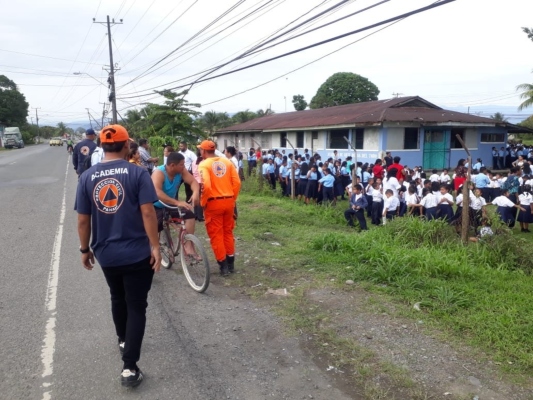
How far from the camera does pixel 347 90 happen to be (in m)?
57.2

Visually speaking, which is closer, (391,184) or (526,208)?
(526,208)

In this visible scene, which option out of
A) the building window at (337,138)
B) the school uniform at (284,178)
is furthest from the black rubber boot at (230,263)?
the building window at (337,138)

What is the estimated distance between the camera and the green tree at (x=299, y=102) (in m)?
59.1

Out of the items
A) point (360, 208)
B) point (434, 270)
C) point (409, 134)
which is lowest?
point (434, 270)

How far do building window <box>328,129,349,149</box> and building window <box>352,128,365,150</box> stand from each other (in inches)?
25.7

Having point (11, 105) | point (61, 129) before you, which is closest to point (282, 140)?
point (11, 105)

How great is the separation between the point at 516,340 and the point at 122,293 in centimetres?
325

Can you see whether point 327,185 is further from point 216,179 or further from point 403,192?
point 216,179

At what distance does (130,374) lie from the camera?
3377 millimetres

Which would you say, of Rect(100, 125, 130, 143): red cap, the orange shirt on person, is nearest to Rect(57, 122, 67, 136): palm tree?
the orange shirt on person

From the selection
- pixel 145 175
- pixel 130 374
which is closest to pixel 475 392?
pixel 130 374

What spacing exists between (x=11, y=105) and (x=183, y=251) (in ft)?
239

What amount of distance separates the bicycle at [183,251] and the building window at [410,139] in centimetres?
1819

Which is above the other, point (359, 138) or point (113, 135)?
point (359, 138)
